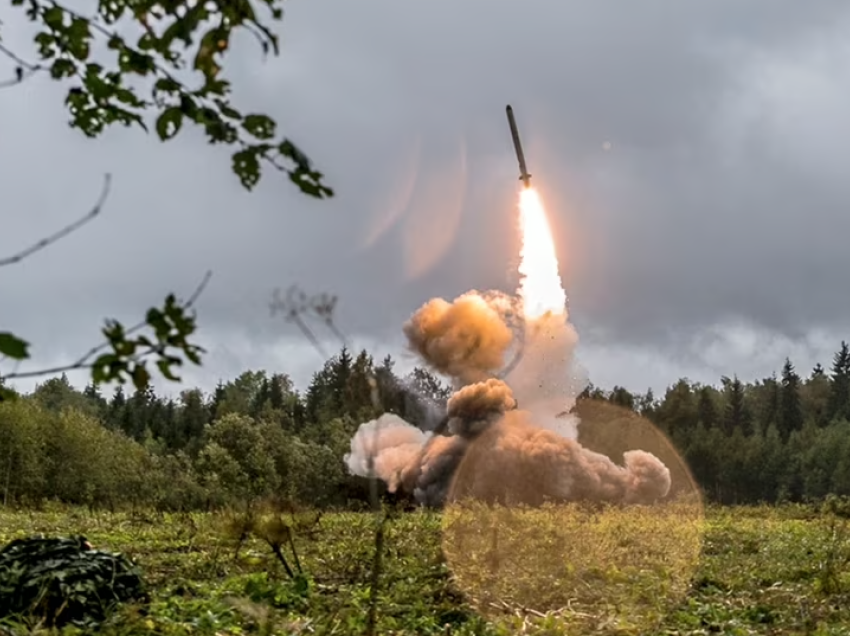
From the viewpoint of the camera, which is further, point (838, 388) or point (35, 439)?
point (838, 388)

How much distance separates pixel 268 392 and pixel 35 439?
176 feet

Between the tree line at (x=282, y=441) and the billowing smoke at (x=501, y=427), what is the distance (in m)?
2.83

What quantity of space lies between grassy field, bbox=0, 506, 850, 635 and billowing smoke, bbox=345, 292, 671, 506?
19922mm

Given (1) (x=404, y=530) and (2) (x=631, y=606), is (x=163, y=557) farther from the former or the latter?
(2) (x=631, y=606)

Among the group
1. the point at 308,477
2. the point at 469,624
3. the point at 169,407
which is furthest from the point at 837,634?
the point at 169,407

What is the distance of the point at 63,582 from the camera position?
8555 mm

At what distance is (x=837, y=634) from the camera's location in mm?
9305

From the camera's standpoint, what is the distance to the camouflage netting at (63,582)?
27.6 feet

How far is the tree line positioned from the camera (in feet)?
183

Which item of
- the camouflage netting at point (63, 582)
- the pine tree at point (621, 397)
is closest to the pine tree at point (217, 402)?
the pine tree at point (621, 397)

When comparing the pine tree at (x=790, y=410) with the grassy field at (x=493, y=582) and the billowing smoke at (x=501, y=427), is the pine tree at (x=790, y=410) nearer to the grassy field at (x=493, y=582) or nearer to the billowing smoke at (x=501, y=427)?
the billowing smoke at (x=501, y=427)

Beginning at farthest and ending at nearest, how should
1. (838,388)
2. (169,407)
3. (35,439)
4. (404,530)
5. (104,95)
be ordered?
(838,388) → (169,407) → (35,439) → (404,530) → (104,95)

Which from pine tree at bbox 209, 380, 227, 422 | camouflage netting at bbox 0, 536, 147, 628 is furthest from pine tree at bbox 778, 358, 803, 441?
camouflage netting at bbox 0, 536, 147, 628

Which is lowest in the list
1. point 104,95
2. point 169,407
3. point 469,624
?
point 469,624
